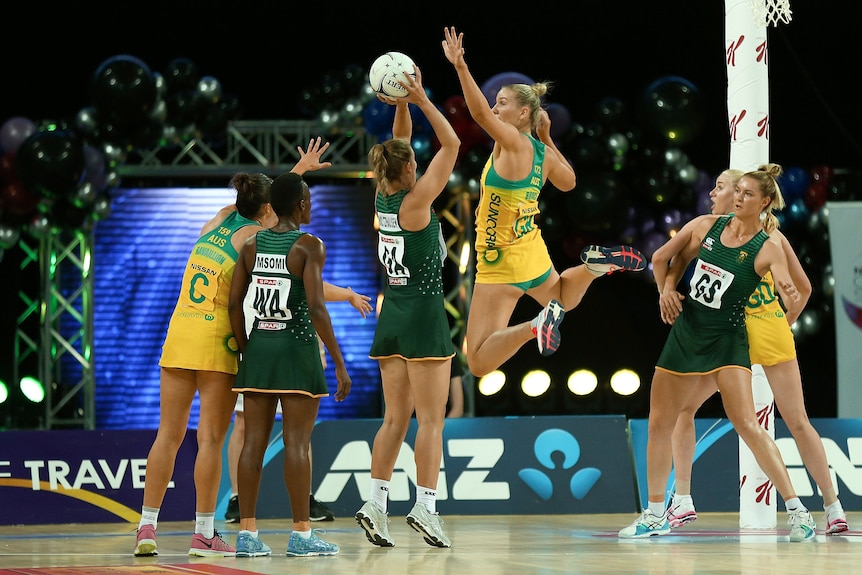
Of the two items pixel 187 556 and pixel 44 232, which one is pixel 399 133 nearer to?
pixel 187 556

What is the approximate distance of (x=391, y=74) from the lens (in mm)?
6027

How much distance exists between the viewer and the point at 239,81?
46.4 ft

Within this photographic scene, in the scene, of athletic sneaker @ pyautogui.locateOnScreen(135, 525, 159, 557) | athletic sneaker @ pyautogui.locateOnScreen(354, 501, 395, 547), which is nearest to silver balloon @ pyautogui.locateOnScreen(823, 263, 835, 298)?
athletic sneaker @ pyautogui.locateOnScreen(354, 501, 395, 547)

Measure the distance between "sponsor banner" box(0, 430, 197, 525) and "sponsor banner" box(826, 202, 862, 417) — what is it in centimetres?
569

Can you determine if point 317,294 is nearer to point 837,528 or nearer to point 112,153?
point 837,528

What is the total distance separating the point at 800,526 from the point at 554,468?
9.26 ft

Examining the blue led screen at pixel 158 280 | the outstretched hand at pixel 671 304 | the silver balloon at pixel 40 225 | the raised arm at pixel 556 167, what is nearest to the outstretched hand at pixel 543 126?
the raised arm at pixel 556 167

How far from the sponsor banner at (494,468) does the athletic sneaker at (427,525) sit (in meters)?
2.81

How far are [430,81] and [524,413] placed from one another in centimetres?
413

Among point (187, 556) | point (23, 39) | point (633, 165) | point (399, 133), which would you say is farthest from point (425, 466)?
point (23, 39)

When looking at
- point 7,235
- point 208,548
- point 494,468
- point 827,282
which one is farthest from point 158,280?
point 208,548

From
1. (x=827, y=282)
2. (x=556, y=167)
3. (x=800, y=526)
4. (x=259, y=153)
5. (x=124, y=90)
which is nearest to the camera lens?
(x=800, y=526)

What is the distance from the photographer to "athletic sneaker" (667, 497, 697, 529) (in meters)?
6.98

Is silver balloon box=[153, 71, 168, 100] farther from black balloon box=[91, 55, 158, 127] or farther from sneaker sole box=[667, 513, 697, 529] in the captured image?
sneaker sole box=[667, 513, 697, 529]
